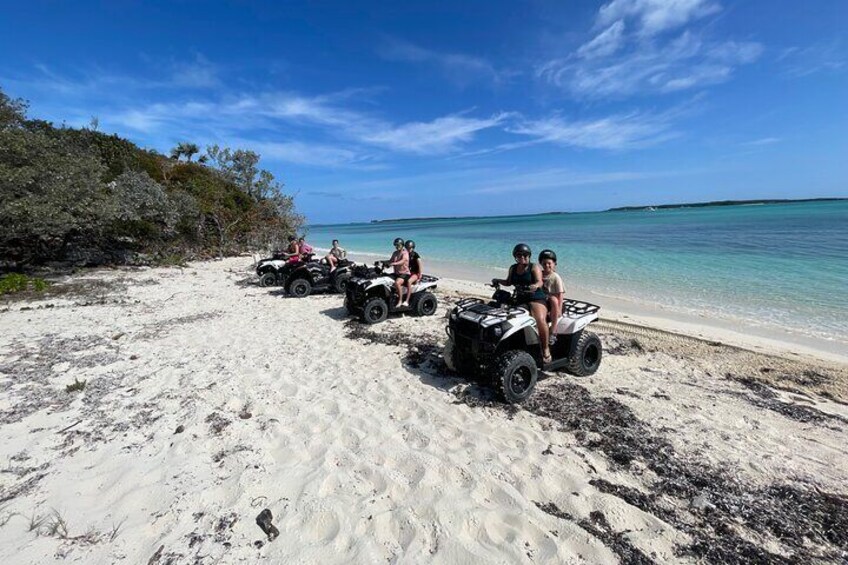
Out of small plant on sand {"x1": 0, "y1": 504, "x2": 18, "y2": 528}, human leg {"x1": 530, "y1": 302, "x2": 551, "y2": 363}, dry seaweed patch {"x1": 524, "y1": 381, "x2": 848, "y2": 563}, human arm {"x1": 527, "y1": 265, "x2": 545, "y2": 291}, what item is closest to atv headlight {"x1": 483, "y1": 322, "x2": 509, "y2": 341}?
human leg {"x1": 530, "y1": 302, "x2": 551, "y2": 363}

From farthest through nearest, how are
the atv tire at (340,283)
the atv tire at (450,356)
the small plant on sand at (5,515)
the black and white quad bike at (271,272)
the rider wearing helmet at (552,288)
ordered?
1. the black and white quad bike at (271,272)
2. the atv tire at (340,283)
3. the atv tire at (450,356)
4. the rider wearing helmet at (552,288)
5. the small plant on sand at (5,515)

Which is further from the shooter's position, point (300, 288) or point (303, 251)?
point (303, 251)

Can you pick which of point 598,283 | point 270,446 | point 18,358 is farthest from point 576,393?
point 598,283

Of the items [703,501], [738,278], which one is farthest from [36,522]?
[738,278]

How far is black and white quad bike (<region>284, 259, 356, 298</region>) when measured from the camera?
1005 centimetres

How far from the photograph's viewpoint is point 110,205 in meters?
12.0

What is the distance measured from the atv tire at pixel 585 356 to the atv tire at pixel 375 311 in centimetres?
361

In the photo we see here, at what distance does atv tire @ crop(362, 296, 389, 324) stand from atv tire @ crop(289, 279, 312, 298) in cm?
325

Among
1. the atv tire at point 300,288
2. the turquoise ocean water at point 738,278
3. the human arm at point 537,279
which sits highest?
the human arm at point 537,279

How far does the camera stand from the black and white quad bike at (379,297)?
746 cm

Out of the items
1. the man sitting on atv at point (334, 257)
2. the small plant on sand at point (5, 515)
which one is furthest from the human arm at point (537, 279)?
the man sitting on atv at point (334, 257)

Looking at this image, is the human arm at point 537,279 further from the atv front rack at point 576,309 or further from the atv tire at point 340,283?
the atv tire at point 340,283

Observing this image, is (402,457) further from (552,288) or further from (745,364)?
(745,364)

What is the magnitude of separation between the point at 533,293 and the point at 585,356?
1.23 meters
